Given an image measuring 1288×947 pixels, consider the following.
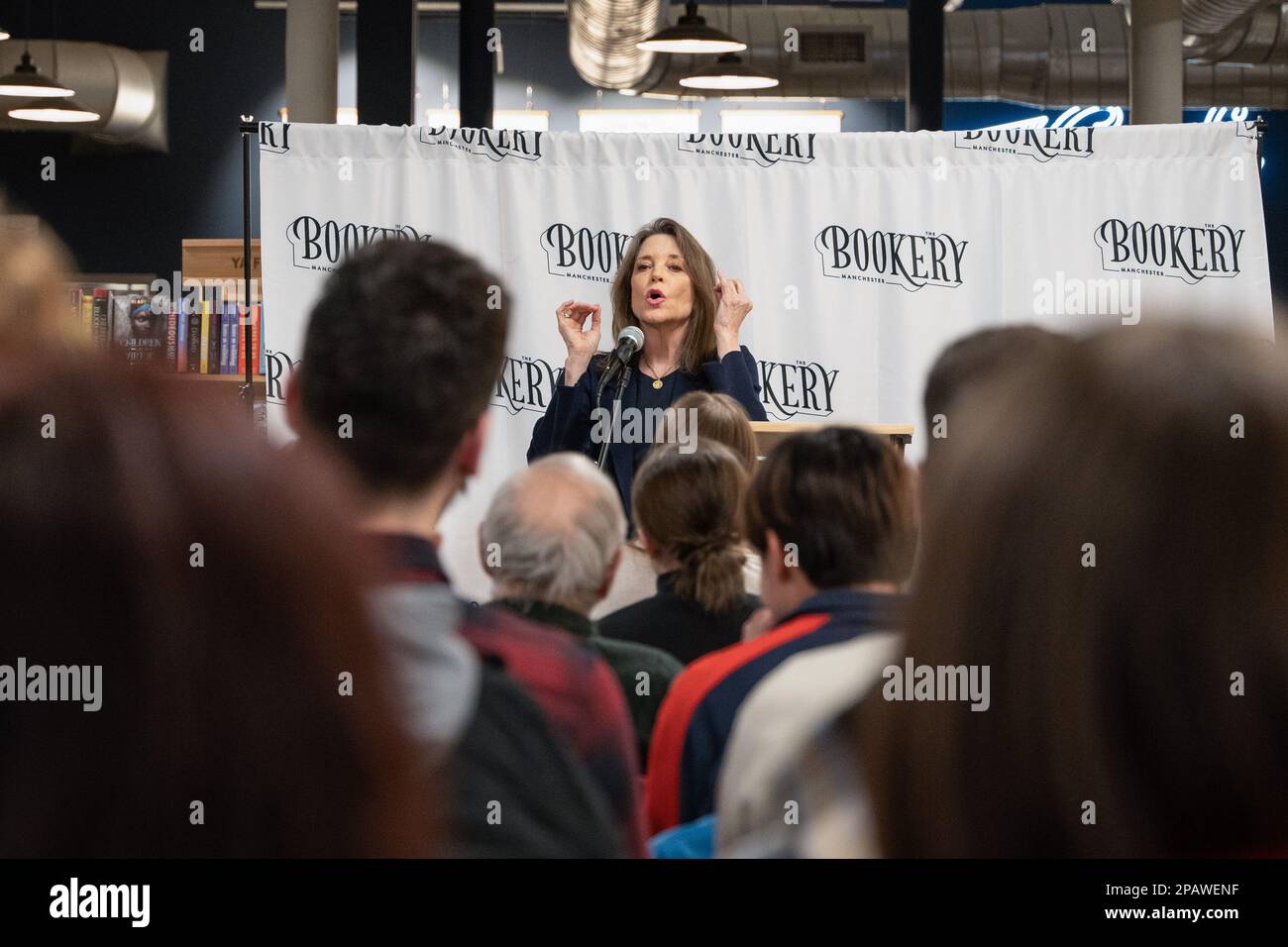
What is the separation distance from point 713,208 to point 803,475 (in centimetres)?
306

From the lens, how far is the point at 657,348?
3838 mm

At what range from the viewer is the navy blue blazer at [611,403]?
3.51 metres

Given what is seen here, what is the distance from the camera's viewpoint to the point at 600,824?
1.05 meters

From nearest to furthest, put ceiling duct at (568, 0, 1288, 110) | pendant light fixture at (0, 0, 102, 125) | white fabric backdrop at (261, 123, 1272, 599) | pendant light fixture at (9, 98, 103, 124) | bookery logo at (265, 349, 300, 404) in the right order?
bookery logo at (265, 349, 300, 404)
white fabric backdrop at (261, 123, 1272, 599)
pendant light fixture at (0, 0, 102, 125)
pendant light fixture at (9, 98, 103, 124)
ceiling duct at (568, 0, 1288, 110)

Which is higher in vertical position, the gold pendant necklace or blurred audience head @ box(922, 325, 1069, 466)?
the gold pendant necklace

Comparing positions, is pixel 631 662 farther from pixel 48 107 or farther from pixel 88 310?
pixel 48 107

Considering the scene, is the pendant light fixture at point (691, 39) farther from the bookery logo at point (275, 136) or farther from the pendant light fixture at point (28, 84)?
the pendant light fixture at point (28, 84)

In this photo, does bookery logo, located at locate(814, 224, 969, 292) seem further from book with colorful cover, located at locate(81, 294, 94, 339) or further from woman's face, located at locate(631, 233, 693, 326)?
book with colorful cover, located at locate(81, 294, 94, 339)

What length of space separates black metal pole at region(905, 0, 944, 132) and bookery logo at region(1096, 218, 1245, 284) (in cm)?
102

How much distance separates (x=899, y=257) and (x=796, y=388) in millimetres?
572

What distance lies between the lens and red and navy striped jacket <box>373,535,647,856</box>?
3.88 ft

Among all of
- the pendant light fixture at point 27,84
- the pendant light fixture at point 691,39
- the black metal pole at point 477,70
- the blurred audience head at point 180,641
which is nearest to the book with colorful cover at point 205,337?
the black metal pole at point 477,70

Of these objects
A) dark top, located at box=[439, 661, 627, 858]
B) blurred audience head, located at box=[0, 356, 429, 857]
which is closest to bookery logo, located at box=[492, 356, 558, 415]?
dark top, located at box=[439, 661, 627, 858]

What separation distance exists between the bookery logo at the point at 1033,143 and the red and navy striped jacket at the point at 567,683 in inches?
147
